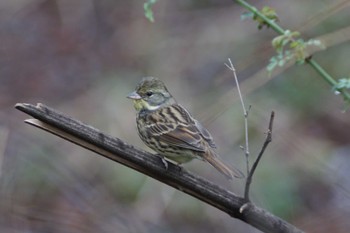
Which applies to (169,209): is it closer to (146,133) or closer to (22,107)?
(146,133)

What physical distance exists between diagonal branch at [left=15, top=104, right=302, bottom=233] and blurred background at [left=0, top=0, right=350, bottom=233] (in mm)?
1283

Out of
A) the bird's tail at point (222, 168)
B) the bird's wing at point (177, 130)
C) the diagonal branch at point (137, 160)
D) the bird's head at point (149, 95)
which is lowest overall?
the diagonal branch at point (137, 160)

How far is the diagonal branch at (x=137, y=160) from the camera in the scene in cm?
368

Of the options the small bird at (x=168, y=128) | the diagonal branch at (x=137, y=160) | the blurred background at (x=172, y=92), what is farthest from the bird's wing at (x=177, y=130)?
the diagonal branch at (x=137, y=160)

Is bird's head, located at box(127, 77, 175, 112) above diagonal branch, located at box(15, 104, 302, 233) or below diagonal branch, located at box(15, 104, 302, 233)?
above

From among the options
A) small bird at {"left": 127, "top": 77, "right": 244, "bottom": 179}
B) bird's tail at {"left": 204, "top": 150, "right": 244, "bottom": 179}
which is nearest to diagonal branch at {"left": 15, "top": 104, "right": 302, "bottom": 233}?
bird's tail at {"left": 204, "top": 150, "right": 244, "bottom": 179}

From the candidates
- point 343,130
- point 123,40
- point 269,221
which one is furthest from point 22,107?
point 123,40

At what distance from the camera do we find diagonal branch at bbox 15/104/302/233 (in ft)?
12.1

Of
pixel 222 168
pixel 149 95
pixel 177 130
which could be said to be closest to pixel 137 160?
pixel 222 168

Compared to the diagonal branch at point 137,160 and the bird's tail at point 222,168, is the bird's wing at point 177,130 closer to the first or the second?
the bird's tail at point 222,168

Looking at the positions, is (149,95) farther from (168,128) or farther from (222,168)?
(222,168)

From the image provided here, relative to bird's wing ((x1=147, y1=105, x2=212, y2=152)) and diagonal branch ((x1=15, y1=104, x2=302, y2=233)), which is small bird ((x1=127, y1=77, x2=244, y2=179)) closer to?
bird's wing ((x1=147, y1=105, x2=212, y2=152))

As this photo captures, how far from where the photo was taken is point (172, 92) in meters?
7.53

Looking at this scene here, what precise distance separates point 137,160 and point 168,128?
1.10 meters
